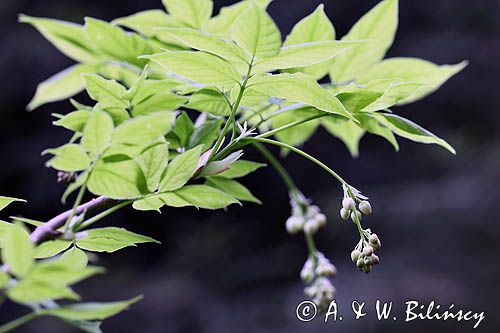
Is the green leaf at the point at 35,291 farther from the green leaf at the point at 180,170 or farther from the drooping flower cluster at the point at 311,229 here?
the drooping flower cluster at the point at 311,229

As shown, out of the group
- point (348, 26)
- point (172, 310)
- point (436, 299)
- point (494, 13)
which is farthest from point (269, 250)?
point (494, 13)

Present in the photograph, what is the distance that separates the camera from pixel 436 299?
3238mm

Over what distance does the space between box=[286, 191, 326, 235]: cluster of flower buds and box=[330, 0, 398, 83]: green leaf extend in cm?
15

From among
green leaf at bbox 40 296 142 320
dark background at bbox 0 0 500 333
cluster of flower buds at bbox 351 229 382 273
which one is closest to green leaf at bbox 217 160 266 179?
cluster of flower buds at bbox 351 229 382 273

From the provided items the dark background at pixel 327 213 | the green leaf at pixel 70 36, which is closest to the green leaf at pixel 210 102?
the green leaf at pixel 70 36

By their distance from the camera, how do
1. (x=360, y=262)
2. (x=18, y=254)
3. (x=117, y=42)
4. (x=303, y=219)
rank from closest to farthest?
(x=18, y=254) → (x=360, y=262) → (x=117, y=42) → (x=303, y=219)

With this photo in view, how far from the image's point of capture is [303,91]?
417 mm

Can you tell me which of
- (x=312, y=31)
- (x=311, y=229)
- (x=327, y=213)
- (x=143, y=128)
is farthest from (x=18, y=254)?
(x=327, y=213)

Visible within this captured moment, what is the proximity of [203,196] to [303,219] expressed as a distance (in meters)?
0.29

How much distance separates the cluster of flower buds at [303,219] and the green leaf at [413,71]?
16 centimetres

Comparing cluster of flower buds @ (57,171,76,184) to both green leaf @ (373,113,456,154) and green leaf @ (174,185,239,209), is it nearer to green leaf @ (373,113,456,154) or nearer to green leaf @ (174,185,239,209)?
green leaf @ (174,185,239,209)

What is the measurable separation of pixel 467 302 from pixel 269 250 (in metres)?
1.22

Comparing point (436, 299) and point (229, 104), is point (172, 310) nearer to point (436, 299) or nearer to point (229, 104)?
point (436, 299)

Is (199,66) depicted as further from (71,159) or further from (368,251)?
(368,251)
